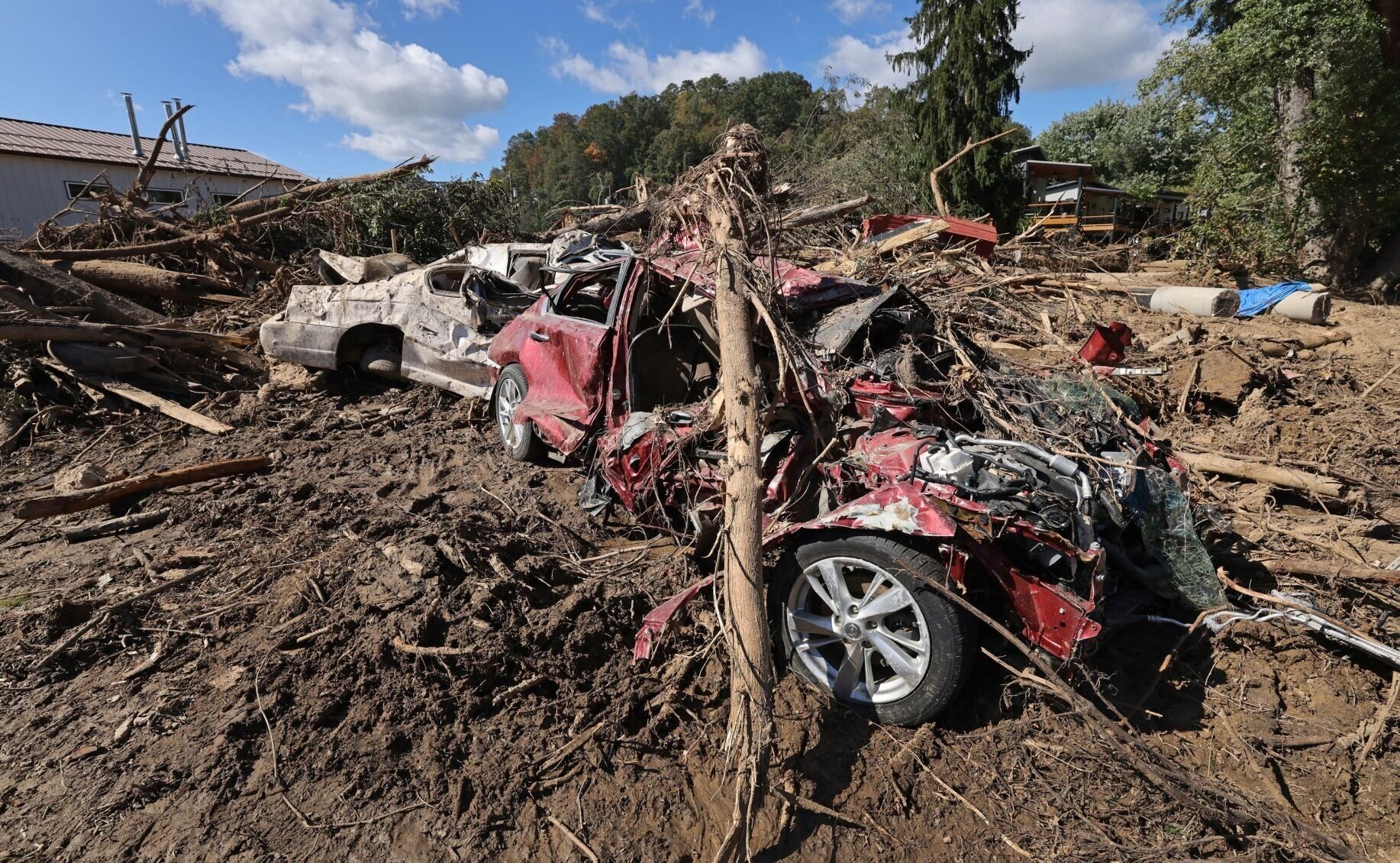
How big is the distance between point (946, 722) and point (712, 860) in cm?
118

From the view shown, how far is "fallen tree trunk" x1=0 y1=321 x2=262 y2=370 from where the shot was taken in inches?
288

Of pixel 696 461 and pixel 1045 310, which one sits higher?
pixel 1045 310

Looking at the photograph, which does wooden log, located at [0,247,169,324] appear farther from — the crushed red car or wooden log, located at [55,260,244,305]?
the crushed red car

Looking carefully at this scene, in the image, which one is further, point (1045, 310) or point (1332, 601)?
point (1045, 310)

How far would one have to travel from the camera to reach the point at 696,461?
3934 millimetres

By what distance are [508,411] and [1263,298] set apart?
35.6 feet

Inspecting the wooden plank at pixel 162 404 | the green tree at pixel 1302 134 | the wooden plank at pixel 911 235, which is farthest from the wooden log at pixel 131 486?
the green tree at pixel 1302 134

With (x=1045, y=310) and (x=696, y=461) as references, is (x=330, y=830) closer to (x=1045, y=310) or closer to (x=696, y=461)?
(x=696, y=461)

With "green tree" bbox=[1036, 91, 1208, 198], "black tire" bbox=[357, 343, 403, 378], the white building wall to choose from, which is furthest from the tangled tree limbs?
"green tree" bbox=[1036, 91, 1208, 198]

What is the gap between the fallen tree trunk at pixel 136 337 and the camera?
→ 7324 mm

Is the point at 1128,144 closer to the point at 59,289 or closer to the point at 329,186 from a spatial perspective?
the point at 329,186

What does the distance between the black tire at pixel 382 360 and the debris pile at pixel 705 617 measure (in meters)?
2.04

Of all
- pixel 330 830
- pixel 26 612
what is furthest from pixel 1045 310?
pixel 26 612

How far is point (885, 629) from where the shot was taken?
116 inches
